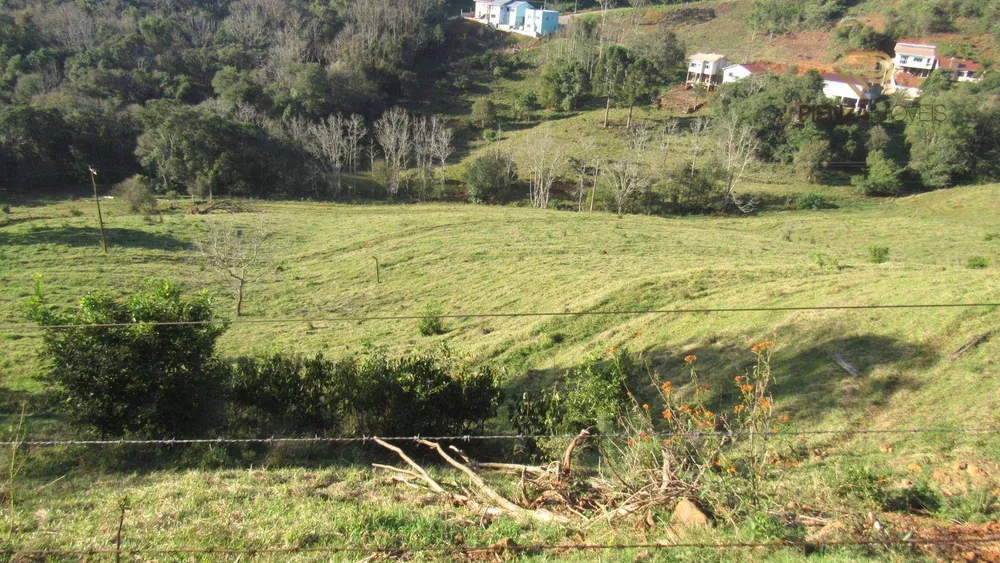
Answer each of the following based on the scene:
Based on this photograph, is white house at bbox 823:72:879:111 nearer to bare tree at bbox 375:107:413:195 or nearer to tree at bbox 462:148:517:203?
tree at bbox 462:148:517:203

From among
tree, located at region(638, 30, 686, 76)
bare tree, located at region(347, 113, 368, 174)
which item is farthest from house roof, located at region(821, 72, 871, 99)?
bare tree, located at region(347, 113, 368, 174)

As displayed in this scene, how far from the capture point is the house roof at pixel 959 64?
72.8m

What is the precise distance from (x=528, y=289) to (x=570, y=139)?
39.2 meters

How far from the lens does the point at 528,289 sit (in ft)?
82.4

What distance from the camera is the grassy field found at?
7133 millimetres

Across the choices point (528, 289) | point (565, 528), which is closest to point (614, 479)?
point (565, 528)

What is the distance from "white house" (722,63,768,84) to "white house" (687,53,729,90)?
A: 65.0 inches

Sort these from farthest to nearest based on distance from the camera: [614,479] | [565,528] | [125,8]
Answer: [125,8]
[614,479]
[565,528]

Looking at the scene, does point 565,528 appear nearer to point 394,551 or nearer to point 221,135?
point 394,551

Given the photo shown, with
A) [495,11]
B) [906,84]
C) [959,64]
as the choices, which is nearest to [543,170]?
[906,84]

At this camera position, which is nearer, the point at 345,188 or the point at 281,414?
the point at 281,414

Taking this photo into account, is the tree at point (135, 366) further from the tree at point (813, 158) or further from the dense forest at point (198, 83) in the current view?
the tree at point (813, 158)

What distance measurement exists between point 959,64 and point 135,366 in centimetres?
9624

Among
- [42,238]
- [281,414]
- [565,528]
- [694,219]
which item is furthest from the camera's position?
[694,219]
